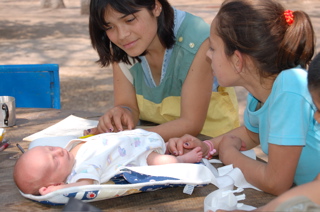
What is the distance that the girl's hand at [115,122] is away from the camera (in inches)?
88.6

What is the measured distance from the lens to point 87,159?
174 centimetres

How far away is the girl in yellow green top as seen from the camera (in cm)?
227

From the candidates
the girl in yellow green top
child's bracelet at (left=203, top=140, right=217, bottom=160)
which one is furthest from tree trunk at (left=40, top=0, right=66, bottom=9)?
child's bracelet at (left=203, top=140, right=217, bottom=160)

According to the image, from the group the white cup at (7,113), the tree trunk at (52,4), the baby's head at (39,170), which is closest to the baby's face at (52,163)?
the baby's head at (39,170)

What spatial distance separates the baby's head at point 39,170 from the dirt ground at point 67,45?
3.57m

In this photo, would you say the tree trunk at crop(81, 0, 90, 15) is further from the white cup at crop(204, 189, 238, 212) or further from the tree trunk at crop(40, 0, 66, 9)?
the white cup at crop(204, 189, 238, 212)

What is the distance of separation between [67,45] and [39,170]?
24.2 ft

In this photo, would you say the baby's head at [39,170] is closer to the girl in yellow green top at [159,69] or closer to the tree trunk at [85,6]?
the girl in yellow green top at [159,69]

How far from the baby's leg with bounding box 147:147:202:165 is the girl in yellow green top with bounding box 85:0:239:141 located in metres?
0.39

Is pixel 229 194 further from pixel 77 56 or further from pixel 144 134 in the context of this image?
pixel 77 56

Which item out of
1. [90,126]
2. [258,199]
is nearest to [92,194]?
[258,199]

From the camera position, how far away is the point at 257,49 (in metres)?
1.71

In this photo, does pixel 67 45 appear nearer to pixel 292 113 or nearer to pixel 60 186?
pixel 60 186

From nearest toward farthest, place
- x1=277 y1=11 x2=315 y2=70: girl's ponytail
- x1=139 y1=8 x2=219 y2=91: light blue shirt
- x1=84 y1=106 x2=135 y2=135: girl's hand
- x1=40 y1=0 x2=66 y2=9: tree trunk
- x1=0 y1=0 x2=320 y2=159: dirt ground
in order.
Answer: x1=277 y1=11 x2=315 y2=70: girl's ponytail, x1=84 y1=106 x2=135 y2=135: girl's hand, x1=139 y1=8 x2=219 y2=91: light blue shirt, x1=0 y1=0 x2=320 y2=159: dirt ground, x1=40 y1=0 x2=66 y2=9: tree trunk
